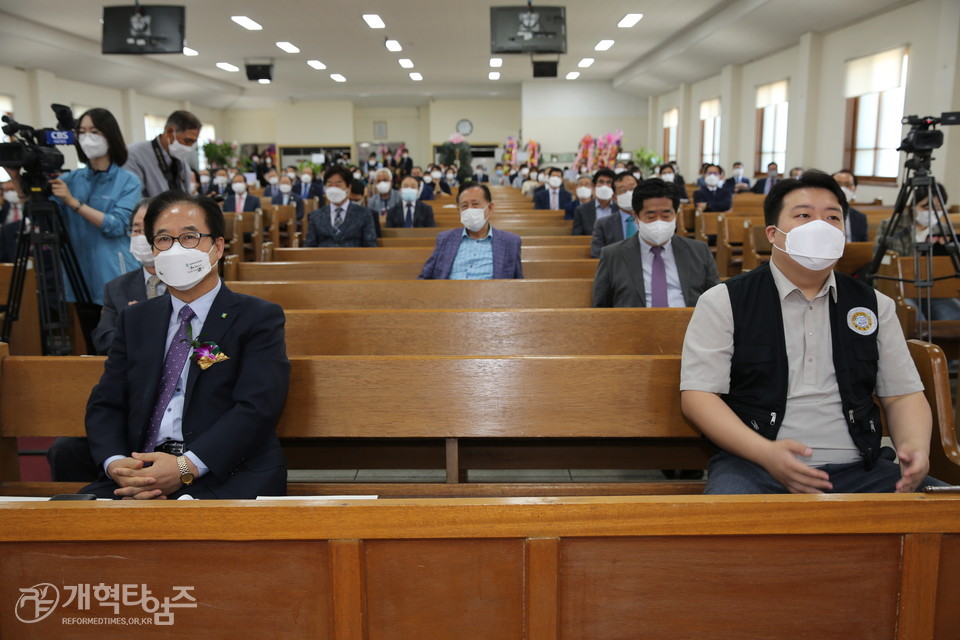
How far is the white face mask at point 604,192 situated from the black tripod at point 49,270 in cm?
428

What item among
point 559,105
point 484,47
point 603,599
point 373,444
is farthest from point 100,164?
point 559,105

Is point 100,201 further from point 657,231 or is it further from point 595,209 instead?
point 595,209

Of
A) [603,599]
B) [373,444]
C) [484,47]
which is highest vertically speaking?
[484,47]

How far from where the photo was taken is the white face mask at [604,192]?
652 centimetres

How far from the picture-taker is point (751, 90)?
50.8 ft

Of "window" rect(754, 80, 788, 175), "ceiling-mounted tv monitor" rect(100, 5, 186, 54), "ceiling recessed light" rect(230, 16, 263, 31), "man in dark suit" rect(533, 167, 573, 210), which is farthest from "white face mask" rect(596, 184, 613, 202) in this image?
"ceiling recessed light" rect(230, 16, 263, 31)

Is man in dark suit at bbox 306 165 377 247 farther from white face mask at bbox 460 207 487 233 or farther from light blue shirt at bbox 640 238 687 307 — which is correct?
light blue shirt at bbox 640 238 687 307

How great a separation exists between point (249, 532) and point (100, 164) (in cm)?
289

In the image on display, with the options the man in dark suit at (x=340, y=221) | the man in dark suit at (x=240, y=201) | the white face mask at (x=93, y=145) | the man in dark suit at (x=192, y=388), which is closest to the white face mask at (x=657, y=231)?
the man in dark suit at (x=192, y=388)

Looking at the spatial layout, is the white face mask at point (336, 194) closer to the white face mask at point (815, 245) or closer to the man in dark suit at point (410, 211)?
the man in dark suit at point (410, 211)

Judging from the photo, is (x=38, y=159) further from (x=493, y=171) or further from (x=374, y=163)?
(x=493, y=171)

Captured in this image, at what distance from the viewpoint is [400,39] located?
15656 mm

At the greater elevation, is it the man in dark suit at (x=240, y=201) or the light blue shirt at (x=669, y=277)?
the man in dark suit at (x=240, y=201)

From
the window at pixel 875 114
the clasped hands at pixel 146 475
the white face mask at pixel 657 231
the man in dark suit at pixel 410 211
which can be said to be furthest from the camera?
the window at pixel 875 114
